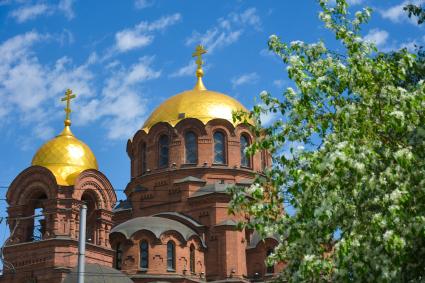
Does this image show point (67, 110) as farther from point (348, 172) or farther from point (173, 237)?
point (348, 172)

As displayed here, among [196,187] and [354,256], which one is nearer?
[354,256]

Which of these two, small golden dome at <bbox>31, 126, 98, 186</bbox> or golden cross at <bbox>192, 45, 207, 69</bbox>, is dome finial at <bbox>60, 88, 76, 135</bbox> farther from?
golden cross at <bbox>192, 45, 207, 69</bbox>

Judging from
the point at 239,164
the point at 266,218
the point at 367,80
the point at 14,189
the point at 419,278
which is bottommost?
the point at 419,278

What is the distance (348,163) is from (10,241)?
21.0 m

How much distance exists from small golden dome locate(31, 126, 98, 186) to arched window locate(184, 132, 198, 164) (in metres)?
6.81

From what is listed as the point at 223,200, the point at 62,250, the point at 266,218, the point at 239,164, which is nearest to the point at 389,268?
the point at 266,218

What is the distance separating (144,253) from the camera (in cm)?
2922

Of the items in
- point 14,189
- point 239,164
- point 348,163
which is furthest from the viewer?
point 239,164

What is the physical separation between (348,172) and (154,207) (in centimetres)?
2505

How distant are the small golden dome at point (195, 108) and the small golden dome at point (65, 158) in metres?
7.55

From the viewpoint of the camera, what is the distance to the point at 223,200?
3219 cm

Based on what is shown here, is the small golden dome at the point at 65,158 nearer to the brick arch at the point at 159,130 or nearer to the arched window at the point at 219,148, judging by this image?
the brick arch at the point at 159,130

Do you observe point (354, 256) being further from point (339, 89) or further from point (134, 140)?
point (134, 140)

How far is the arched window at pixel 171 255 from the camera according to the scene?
29250 mm
